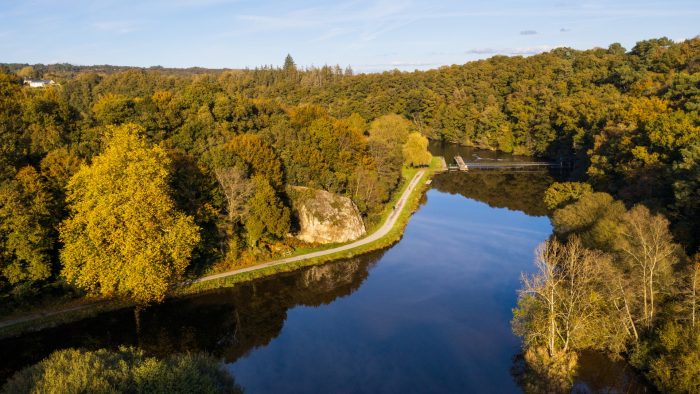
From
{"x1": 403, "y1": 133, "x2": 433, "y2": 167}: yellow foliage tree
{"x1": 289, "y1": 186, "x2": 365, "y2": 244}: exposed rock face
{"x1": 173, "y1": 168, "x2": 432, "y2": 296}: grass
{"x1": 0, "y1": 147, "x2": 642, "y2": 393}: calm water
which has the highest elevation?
{"x1": 403, "y1": 133, "x2": 433, "y2": 167}: yellow foliage tree

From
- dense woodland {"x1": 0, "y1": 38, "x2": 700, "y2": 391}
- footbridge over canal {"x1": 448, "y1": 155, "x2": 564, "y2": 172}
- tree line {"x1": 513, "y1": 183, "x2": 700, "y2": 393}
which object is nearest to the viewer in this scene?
tree line {"x1": 513, "y1": 183, "x2": 700, "y2": 393}

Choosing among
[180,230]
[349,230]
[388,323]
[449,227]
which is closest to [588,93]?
[449,227]

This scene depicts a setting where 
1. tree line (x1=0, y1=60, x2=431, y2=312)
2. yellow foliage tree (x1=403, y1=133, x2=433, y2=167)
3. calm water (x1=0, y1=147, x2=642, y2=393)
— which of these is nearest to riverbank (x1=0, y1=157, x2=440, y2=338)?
calm water (x1=0, y1=147, x2=642, y2=393)

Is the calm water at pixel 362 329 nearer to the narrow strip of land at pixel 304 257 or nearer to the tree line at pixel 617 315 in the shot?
the tree line at pixel 617 315

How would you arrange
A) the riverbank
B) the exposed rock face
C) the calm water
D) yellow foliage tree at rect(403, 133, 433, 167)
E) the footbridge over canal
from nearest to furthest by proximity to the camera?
the calm water → the riverbank → the exposed rock face → yellow foliage tree at rect(403, 133, 433, 167) → the footbridge over canal

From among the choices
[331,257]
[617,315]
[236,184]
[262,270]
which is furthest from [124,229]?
[617,315]

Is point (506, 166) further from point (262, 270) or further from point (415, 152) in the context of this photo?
point (262, 270)

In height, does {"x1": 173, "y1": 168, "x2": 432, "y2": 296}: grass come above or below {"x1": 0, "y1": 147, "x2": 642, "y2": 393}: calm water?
above

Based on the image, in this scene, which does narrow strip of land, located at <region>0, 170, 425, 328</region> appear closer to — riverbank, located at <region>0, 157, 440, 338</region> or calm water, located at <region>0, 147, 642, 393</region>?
riverbank, located at <region>0, 157, 440, 338</region>
